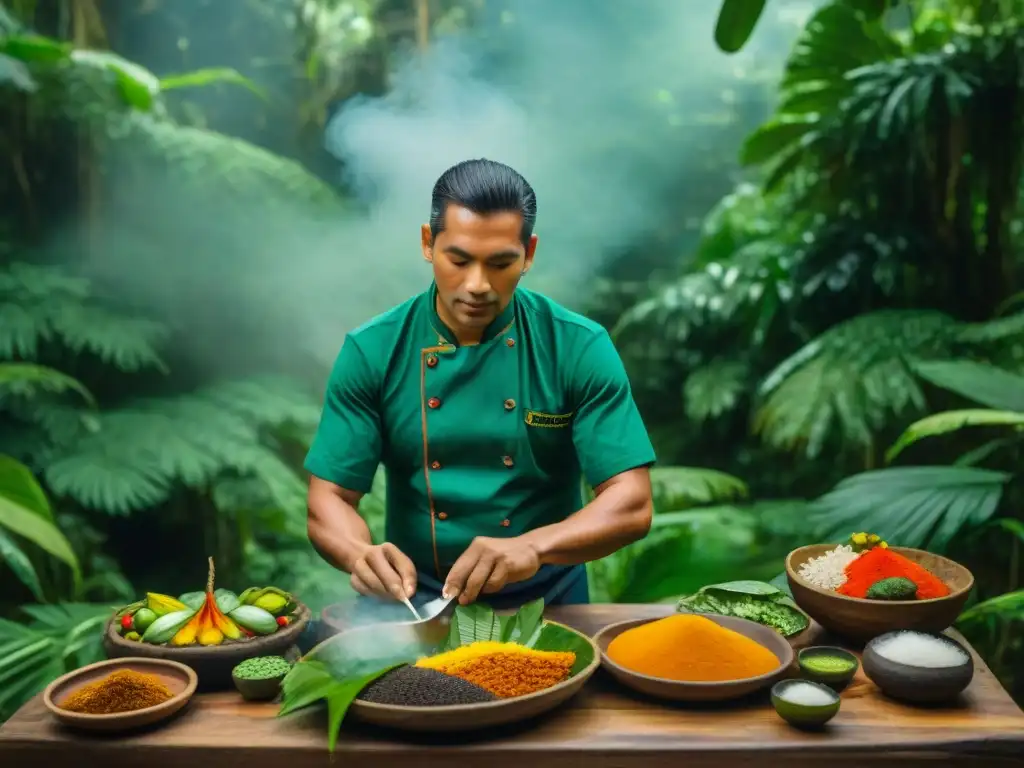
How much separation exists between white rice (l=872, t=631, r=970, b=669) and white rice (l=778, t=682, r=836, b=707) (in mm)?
151

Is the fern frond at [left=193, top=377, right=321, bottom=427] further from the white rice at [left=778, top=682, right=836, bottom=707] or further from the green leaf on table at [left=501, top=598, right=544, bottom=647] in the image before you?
the white rice at [left=778, top=682, right=836, bottom=707]

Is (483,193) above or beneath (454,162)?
beneath

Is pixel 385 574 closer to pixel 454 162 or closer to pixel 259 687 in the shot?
pixel 259 687

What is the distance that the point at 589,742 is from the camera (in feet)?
4.37

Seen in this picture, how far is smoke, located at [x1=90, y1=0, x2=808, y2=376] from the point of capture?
4.50 m

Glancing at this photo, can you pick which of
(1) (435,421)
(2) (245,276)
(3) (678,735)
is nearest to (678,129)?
(2) (245,276)

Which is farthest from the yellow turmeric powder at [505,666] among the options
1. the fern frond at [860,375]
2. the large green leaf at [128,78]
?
the large green leaf at [128,78]

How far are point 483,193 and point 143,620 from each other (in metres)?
0.96

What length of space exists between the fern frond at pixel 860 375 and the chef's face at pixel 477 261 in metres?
2.26

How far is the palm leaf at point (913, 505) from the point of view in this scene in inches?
94.2

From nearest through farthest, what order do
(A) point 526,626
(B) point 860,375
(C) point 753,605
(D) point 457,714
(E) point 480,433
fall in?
(D) point 457,714, (A) point 526,626, (C) point 753,605, (E) point 480,433, (B) point 860,375

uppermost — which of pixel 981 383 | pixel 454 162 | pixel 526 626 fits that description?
pixel 454 162

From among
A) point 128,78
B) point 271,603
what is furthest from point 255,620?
point 128,78

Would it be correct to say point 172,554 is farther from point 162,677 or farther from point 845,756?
point 845,756
